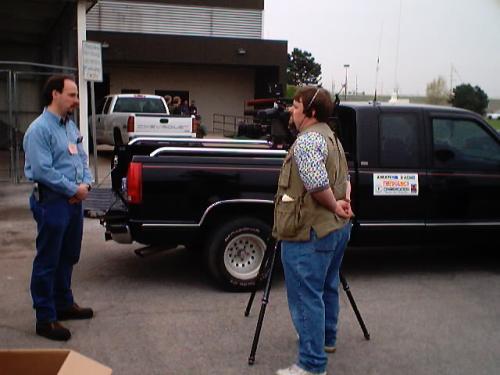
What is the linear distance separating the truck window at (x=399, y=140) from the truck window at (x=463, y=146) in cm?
23

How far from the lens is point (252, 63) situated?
29094mm

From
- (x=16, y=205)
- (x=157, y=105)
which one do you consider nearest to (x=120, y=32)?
(x=157, y=105)

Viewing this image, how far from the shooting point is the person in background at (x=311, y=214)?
3863mm

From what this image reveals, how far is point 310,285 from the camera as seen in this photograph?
3973 millimetres

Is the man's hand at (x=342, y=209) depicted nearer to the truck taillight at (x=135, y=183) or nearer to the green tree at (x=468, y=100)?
the truck taillight at (x=135, y=183)

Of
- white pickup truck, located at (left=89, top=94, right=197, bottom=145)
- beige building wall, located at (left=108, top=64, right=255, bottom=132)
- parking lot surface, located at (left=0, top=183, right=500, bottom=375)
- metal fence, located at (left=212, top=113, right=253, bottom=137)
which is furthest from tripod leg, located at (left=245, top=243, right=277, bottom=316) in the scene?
metal fence, located at (left=212, top=113, right=253, bottom=137)

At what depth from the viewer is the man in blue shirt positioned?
4.63m

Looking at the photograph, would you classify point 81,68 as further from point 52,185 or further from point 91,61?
Result: point 52,185

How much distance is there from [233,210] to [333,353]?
1867 mm

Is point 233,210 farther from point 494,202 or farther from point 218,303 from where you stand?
point 494,202

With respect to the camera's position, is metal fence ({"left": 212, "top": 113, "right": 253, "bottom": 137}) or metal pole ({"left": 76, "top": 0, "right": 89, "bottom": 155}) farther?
metal fence ({"left": 212, "top": 113, "right": 253, "bottom": 137})

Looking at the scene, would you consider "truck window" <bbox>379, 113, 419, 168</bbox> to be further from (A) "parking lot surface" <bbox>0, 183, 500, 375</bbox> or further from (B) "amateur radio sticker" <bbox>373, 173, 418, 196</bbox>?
(A) "parking lot surface" <bbox>0, 183, 500, 375</bbox>

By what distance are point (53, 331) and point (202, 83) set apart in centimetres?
A: 2824

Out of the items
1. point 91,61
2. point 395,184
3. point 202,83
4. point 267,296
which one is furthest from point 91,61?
point 202,83
